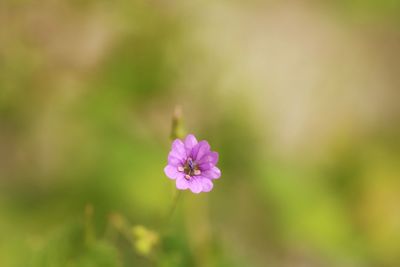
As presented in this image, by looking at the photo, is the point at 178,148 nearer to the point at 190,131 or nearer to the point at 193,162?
the point at 193,162

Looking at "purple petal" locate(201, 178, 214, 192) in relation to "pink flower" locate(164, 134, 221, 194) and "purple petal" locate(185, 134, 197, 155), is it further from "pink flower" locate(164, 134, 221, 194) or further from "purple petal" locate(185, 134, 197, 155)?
"purple petal" locate(185, 134, 197, 155)

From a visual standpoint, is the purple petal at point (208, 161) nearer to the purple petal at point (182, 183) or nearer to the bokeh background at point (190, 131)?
the purple petal at point (182, 183)

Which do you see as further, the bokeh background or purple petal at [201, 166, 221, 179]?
the bokeh background

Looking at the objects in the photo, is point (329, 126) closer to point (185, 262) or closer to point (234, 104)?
point (234, 104)

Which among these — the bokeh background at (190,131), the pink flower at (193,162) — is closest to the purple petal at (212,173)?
the pink flower at (193,162)

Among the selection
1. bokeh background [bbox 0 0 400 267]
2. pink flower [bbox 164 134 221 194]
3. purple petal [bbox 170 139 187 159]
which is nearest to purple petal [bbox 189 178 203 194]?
pink flower [bbox 164 134 221 194]

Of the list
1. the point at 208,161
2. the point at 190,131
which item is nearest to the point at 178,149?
the point at 208,161

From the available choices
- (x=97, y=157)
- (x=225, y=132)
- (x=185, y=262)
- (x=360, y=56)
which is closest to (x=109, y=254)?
(x=185, y=262)
